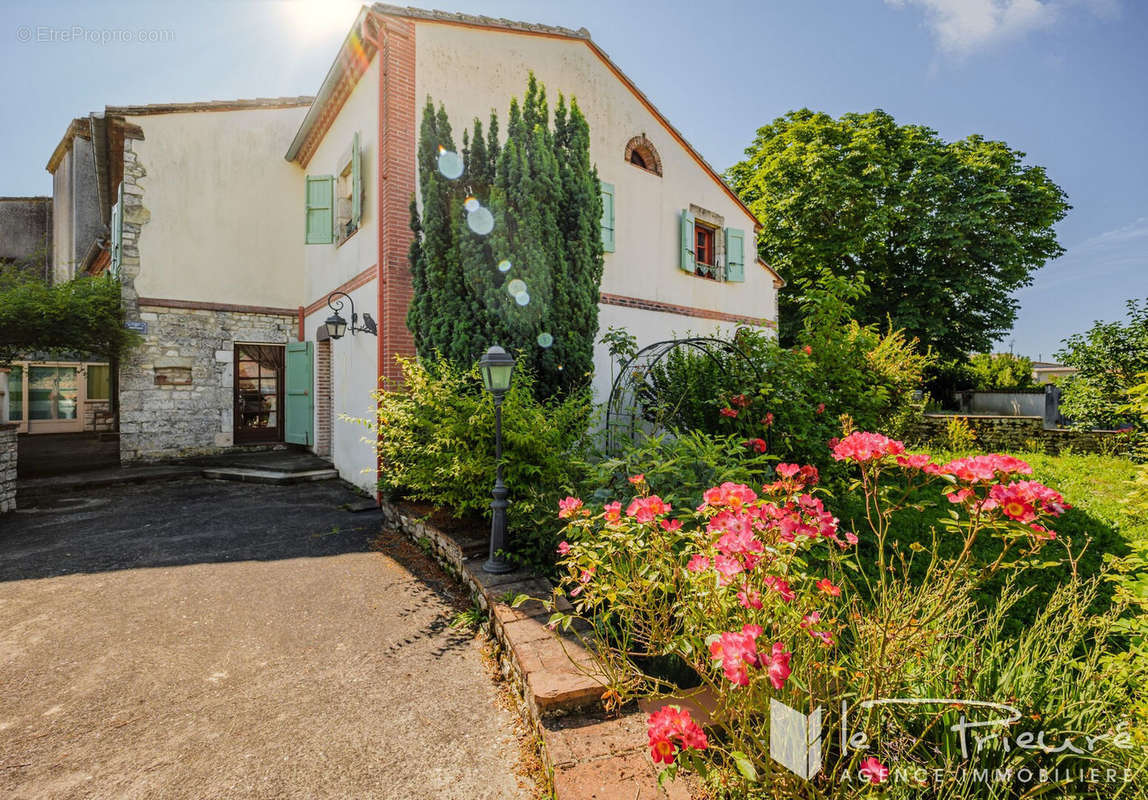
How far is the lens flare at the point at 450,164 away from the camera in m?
5.89

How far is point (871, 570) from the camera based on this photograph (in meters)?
4.43

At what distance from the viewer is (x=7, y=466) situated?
6.19 m

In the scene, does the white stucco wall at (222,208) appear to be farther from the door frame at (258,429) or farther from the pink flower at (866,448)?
the pink flower at (866,448)

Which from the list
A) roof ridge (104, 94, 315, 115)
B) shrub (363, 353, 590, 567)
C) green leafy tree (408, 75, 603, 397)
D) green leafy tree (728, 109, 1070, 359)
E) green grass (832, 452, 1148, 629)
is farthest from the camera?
green leafy tree (728, 109, 1070, 359)

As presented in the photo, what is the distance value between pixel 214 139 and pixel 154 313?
3.40 metres

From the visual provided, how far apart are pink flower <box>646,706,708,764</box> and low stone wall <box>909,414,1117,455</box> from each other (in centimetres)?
1220

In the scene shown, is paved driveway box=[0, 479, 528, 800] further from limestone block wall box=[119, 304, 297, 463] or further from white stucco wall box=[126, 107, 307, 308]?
white stucco wall box=[126, 107, 307, 308]

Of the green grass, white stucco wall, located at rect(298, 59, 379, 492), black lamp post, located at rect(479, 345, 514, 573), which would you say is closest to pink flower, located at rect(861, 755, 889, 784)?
the green grass

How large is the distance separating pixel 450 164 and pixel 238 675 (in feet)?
17.2

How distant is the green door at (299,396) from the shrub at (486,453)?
4.94 meters

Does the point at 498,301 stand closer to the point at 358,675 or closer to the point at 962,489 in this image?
the point at 358,675

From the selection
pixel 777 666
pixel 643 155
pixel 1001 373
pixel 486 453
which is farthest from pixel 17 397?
pixel 1001 373

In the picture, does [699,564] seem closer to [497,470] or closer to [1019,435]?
[497,470]

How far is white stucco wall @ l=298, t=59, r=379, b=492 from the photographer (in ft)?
22.5
